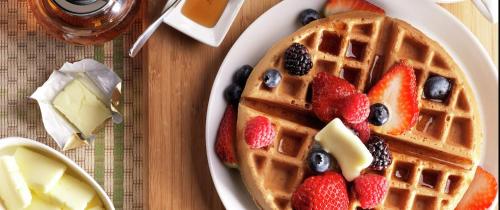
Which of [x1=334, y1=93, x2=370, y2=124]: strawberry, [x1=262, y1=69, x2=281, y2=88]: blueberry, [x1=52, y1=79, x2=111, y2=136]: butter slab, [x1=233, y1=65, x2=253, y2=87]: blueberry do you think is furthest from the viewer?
[x1=52, y1=79, x2=111, y2=136]: butter slab

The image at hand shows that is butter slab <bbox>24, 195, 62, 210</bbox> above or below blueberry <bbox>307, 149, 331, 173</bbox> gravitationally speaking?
below

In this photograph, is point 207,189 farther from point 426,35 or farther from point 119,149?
point 426,35

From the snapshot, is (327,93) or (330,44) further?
(330,44)

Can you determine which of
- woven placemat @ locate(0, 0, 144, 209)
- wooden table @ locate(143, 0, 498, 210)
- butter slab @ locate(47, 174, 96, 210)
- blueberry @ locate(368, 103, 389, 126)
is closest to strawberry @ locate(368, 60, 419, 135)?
blueberry @ locate(368, 103, 389, 126)

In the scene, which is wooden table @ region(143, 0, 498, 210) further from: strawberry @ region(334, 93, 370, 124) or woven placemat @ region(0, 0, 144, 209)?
strawberry @ region(334, 93, 370, 124)

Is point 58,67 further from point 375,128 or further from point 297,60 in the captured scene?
point 375,128

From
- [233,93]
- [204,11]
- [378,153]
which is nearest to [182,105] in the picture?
[233,93]

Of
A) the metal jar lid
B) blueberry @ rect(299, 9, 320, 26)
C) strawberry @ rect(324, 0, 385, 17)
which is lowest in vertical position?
the metal jar lid
